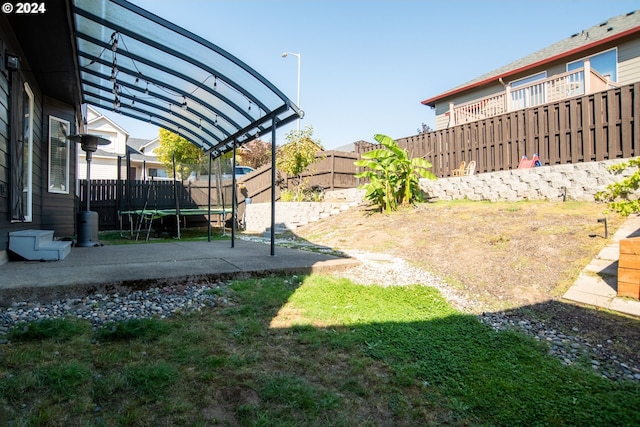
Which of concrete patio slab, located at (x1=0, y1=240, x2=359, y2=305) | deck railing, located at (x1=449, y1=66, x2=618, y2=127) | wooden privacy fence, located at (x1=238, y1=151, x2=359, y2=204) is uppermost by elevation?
deck railing, located at (x1=449, y1=66, x2=618, y2=127)

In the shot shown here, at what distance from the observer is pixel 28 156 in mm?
5520

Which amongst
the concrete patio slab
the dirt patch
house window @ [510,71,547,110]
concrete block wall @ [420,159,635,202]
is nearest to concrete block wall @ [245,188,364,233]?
the dirt patch

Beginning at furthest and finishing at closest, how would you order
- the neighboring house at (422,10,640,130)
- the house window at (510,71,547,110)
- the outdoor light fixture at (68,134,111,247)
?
the house window at (510,71,547,110)
the neighboring house at (422,10,640,130)
the outdoor light fixture at (68,134,111,247)

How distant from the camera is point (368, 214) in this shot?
9.60 meters

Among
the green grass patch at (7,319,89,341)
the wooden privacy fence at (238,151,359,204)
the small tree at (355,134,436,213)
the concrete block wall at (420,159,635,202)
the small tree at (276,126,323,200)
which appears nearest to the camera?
the green grass patch at (7,319,89,341)

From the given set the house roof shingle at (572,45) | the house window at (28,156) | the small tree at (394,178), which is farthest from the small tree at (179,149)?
the house window at (28,156)

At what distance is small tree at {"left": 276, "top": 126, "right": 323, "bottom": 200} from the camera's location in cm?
1205

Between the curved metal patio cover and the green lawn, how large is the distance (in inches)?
142

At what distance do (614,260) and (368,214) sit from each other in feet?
19.7

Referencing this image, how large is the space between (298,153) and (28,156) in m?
7.60

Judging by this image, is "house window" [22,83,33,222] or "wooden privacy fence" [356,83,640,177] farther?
"wooden privacy fence" [356,83,640,177]

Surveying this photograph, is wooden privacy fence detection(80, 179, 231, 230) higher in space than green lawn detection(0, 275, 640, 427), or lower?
higher

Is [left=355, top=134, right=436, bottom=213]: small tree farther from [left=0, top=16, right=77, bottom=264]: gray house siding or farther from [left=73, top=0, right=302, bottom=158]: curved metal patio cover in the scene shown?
[left=0, top=16, right=77, bottom=264]: gray house siding

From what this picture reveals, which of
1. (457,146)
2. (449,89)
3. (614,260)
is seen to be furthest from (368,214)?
(449,89)
